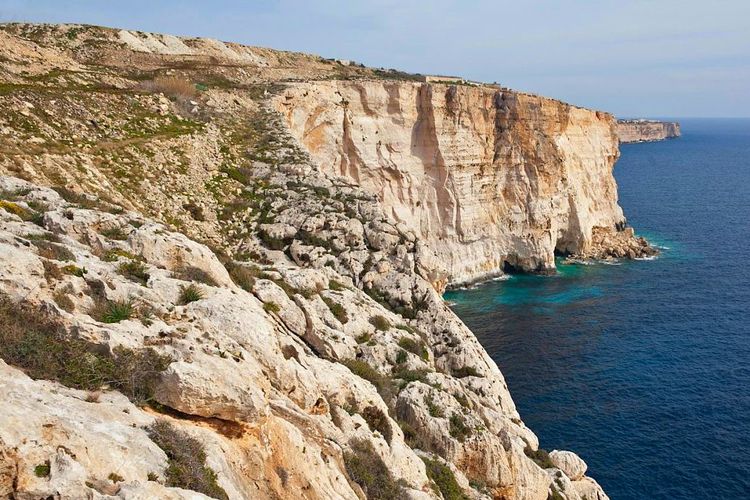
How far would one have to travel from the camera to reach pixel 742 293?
201ft

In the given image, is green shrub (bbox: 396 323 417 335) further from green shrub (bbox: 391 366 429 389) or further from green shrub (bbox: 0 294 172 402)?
green shrub (bbox: 0 294 172 402)

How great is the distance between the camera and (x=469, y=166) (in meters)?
71.9

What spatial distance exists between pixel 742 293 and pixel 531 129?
3172 centimetres

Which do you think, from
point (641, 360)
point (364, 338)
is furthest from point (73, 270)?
point (641, 360)

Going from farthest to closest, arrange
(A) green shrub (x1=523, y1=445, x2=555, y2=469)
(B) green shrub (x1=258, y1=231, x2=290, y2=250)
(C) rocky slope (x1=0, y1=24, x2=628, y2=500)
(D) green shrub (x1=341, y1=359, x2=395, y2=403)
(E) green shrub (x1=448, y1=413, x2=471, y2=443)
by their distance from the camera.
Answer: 1. (B) green shrub (x1=258, y1=231, x2=290, y2=250)
2. (A) green shrub (x1=523, y1=445, x2=555, y2=469)
3. (D) green shrub (x1=341, y1=359, x2=395, y2=403)
4. (E) green shrub (x1=448, y1=413, x2=471, y2=443)
5. (C) rocky slope (x1=0, y1=24, x2=628, y2=500)

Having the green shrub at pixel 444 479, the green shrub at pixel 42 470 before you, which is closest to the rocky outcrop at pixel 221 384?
the green shrub at pixel 42 470

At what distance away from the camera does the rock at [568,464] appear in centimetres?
2495

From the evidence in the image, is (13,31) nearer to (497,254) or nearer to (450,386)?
(450,386)

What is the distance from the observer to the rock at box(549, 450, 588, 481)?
24953 mm

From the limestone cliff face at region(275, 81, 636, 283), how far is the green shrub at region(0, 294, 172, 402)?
4974 cm

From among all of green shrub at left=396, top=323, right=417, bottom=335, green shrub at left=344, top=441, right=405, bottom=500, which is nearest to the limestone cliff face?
green shrub at left=396, top=323, right=417, bottom=335

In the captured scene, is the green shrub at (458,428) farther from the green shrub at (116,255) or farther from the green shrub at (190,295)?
the green shrub at (116,255)

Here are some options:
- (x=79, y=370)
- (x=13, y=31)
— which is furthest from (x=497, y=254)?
(x=79, y=370)

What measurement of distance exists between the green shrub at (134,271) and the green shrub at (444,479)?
10266 millimetres
